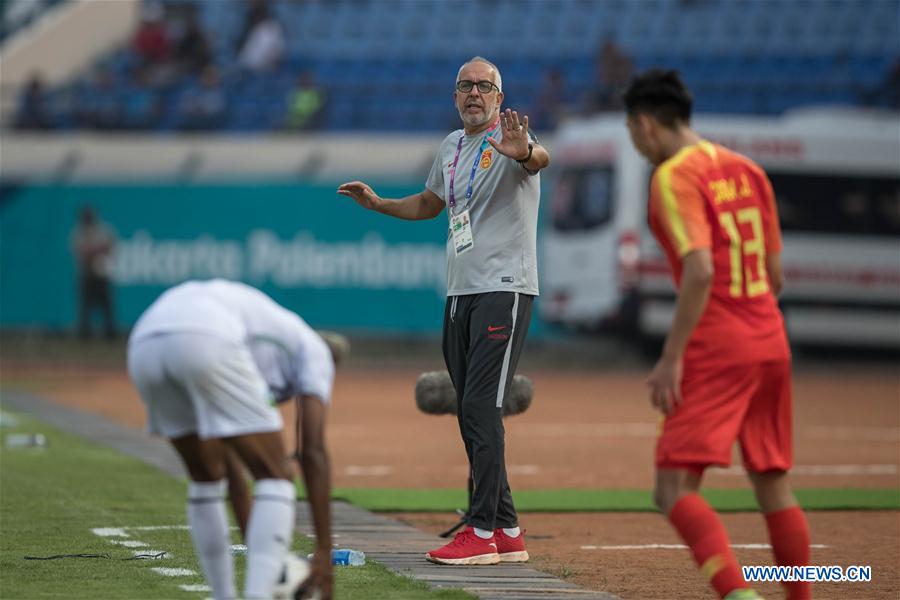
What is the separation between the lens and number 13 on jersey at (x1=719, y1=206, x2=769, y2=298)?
5.87m

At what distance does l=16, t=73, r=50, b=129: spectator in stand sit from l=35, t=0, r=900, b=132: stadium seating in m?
1.56

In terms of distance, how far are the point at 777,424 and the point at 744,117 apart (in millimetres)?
22692

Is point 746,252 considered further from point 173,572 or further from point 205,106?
point 205,106

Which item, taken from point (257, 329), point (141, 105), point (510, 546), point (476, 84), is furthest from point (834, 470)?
point (141, 105)

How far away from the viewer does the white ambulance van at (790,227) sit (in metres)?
25.0

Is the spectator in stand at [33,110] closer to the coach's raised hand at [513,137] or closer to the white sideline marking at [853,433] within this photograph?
the white sideline marking at [853,433]

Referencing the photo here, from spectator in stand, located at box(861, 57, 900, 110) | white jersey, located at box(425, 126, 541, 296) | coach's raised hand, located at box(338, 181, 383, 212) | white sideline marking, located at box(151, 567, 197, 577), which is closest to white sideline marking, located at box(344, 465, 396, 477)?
white jersey, located at box(425, 126, 541, 296)

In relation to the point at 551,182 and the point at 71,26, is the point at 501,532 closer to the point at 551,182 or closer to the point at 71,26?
the point at 551,182

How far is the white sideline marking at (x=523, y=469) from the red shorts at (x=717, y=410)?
6774 millimetres

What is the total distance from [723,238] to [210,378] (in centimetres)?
192

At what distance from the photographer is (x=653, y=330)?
2484 cm

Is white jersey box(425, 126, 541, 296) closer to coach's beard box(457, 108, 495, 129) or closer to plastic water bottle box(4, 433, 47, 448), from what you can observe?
coach's beard box(457, 108, 495, 129)

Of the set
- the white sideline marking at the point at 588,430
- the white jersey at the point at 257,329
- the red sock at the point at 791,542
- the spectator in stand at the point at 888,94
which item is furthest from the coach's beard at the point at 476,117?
the spectator in stand at the point at 888,94

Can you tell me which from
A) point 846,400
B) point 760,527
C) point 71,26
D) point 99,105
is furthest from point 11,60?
point 760,527
